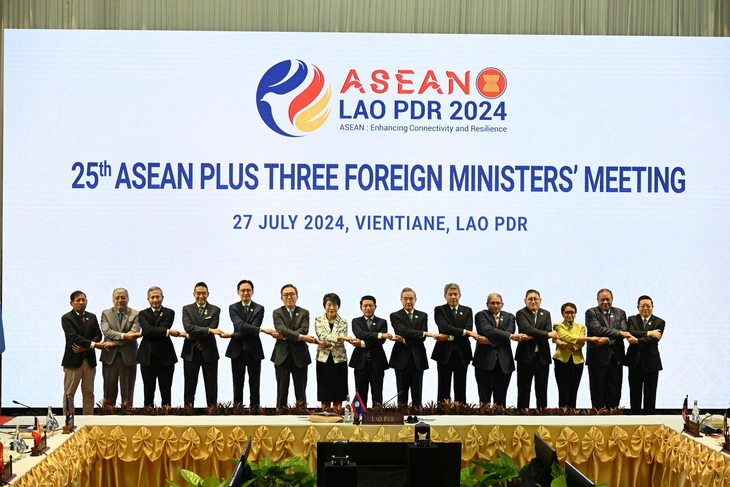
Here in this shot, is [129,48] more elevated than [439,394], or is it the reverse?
[129,48]

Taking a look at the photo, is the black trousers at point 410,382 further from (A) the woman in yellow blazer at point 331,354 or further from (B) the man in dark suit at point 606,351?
(B) the man in dark suit at point 606,351

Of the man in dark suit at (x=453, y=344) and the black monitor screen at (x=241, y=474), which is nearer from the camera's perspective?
the black monitor screen at (x=241, y=474)

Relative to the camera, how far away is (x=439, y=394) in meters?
8.30

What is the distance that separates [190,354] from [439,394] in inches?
84.3

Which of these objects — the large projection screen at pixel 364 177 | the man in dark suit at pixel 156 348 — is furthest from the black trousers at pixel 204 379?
the large projection screen at pixel 364 177

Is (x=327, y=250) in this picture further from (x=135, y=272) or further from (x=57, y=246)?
(x=57, y=246)

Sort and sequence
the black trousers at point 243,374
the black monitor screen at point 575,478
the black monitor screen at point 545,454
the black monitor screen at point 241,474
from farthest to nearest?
the black trousers at point 243,374
the black monitor screen at point 545,454
the black monitor screen at point 241,474
the black monitor screen at point 575,478

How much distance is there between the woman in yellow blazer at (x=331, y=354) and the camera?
812 centimetres

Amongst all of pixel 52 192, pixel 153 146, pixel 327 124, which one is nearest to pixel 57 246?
pixel 52 192

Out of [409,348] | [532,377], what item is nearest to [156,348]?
[409,348]

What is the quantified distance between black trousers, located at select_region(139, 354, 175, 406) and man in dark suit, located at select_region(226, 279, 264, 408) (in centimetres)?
54

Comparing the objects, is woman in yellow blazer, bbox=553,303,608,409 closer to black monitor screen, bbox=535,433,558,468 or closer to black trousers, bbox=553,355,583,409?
black trousers, bbox=553,355,583,409

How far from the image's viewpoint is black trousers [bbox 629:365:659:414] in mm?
8375

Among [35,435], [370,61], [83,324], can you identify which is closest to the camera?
[35,435]
